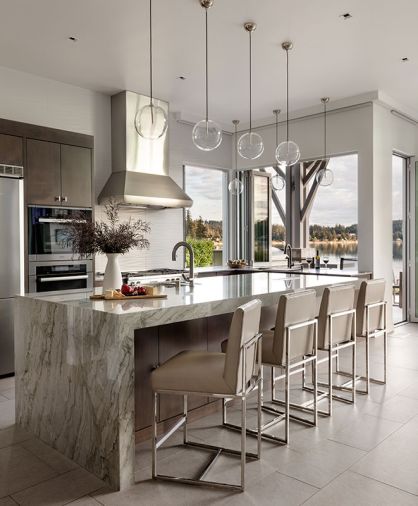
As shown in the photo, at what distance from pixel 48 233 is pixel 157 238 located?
1946mm

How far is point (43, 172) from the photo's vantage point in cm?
476

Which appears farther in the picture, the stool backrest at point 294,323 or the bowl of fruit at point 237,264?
the bowl of fruit at point 237,264

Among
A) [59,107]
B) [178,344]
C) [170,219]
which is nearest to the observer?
[178,344]

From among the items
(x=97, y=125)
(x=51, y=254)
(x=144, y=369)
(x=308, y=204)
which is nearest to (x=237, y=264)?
(x=97, y=125)

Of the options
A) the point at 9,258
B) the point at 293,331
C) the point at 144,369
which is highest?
the point at 9,258

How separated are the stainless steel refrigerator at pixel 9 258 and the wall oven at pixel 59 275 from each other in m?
0.21

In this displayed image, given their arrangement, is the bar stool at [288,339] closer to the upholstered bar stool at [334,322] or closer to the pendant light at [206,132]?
the upholstered bar stool at [334,322]

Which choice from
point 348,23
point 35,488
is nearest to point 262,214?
point 348,23

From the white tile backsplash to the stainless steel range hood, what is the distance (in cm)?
29

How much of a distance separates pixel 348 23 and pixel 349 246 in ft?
20.1

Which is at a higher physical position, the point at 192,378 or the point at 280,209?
the point at 280,209

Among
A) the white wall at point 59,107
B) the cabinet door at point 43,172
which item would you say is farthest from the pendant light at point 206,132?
the white wall at point 59,107

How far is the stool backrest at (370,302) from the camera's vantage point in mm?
3893

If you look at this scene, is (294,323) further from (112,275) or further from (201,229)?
(201,229)
